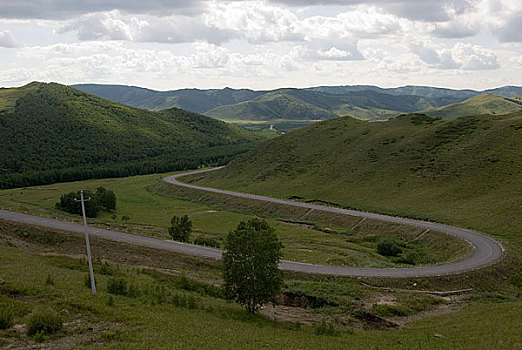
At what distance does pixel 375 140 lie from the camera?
479 ft

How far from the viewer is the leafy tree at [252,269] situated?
114ft

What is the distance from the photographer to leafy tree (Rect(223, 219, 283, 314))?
34.8 meters

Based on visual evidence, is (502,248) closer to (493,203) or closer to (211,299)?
(493,203)

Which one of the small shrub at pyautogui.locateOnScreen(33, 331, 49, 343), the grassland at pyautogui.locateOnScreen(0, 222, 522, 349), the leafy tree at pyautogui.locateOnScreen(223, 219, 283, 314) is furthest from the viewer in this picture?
the leafy tree at pyautogui.locateOnScreen(223, 219, 283, 314)

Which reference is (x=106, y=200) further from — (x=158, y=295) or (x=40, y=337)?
(x=40, y=337)

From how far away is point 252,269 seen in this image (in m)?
35.1

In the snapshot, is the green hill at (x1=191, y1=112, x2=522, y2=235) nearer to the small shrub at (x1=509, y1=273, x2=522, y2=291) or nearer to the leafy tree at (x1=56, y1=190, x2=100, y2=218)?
the small shrub at (x1=509, y1=273, x2=522, y2=291)

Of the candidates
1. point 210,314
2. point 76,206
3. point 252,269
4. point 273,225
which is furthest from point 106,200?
point 210,314

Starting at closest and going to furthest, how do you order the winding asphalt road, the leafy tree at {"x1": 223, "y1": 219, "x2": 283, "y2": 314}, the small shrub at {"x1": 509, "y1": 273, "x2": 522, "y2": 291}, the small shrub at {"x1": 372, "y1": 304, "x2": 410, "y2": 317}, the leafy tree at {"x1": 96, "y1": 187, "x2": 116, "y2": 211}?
the leafy tree at {"x1": 223, "y1": 219, "x2": 283, "y2": 314} < the small shrub at {"x1": 372, "y1": 304, "x2": 410, "y2": 317} < the small shrub at {"x1": 509, "y1": 273, "x2": 522, "y2": 291} < the winding asphalt road < the leafy tree at {"x1": 96, "y1": 187, "x2": 116, "y2": 211}

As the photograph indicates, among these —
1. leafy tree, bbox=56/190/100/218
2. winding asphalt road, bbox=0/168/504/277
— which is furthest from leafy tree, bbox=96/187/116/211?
winding asphalt road, bbox=0/168/504/277

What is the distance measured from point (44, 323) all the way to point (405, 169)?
10980 cm

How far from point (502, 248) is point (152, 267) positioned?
4683 cm

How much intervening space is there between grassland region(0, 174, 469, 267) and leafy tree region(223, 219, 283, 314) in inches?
950

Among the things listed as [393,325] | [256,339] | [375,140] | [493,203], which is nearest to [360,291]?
[393,325]
